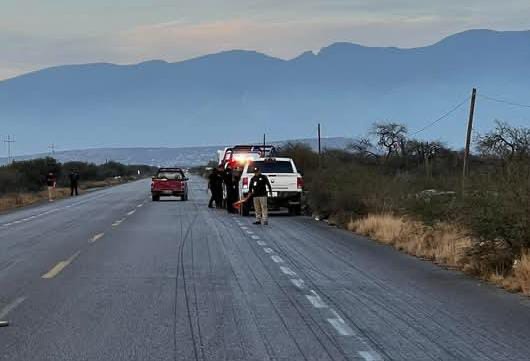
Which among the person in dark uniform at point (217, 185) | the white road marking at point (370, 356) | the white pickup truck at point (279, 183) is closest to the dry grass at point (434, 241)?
the white road marking at point (370, 356)

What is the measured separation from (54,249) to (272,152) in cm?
2516

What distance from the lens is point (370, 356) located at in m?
8.02

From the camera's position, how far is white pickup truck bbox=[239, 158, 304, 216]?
3133cm

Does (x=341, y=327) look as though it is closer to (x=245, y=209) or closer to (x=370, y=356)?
(x=370, y=356)

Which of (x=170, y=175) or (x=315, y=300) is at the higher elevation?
(x=170, y=175)

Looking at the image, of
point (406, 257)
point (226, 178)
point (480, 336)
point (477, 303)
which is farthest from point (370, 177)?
point (480, 336)

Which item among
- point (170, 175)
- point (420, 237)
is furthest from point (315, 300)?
point (170, 175)

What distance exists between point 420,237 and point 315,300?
8.36 meters

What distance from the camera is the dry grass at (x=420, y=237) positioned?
1664 cm

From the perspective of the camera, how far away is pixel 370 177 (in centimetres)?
3019

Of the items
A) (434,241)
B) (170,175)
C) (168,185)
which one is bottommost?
(434,241)

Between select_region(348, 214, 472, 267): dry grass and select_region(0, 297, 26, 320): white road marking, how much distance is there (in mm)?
7663

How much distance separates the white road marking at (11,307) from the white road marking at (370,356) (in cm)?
439

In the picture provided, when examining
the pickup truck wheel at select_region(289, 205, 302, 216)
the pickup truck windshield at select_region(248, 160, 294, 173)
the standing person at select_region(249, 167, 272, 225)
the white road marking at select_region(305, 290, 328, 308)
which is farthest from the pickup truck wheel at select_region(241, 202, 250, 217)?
the white road marking at select_region(305, 290, 328, 308)
